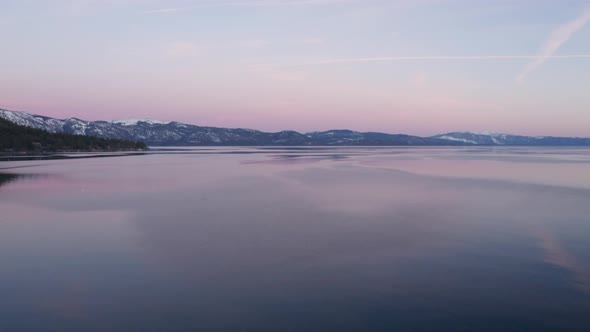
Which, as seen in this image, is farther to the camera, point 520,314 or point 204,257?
point 204,257

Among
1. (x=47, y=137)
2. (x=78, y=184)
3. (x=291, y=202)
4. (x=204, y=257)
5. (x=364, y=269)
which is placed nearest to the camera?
(x=364, y=269)

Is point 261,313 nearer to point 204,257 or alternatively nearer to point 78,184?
point 204,257

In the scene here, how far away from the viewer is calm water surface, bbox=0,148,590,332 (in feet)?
20.0

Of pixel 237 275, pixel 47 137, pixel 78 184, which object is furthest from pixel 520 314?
pixel 47 137

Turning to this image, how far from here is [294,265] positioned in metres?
8.51

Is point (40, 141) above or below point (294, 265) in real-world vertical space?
above

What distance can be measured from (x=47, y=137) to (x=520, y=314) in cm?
8035

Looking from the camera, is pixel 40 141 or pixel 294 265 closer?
pixel 294 265

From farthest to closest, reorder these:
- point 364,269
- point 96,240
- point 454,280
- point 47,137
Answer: point 47,137, point 96,240, point 364,269, point 454,280

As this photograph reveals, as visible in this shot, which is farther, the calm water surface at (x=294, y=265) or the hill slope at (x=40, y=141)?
the hill slope at (x=40, y=141)

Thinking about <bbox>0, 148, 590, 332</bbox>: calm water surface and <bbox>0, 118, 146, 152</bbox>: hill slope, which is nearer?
<bbox>0, 148, 590, 332</bbox>: calm water surface

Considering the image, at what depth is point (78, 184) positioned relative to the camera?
23.2 metres

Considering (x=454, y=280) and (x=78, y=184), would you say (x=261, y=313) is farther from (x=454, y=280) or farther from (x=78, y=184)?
(x=78, y=184)

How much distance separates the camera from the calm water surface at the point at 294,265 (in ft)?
20.0
